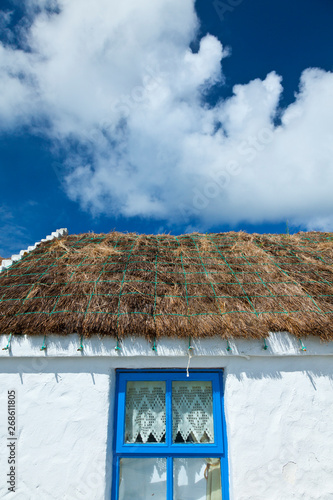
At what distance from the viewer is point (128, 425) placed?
13.0 ft

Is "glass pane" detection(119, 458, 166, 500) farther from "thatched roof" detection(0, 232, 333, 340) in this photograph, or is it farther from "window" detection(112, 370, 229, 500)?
"thatched roof" detection(0, 232, 333, 340)

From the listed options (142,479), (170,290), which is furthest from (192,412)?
(170,290)

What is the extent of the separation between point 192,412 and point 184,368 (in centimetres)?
58

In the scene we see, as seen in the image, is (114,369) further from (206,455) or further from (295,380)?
(295,380)

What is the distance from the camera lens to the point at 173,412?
4.00 metres

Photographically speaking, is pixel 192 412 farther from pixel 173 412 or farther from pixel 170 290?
pixel 170 290

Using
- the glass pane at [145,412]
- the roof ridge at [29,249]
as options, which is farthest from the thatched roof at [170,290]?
the glass pane at [145,412]

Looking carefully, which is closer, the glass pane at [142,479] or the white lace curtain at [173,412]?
the glass pane at [142,479]

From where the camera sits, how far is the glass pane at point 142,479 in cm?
379

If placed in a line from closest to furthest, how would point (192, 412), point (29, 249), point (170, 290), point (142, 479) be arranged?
point (142, 479)
point (192, 412)
point (170, 290)
point (29, 249)

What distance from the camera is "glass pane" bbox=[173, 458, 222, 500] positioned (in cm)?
Answer: 379

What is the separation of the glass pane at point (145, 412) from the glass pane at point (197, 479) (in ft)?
1.35

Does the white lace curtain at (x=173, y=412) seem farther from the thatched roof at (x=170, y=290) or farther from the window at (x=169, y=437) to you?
the thatched roof at (x=170, y=290)

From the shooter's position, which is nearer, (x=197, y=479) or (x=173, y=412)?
(x=197, y=479)
